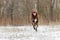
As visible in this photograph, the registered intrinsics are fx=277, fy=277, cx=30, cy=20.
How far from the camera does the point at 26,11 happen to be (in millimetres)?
21016

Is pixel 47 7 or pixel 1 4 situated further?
pixel 47 7

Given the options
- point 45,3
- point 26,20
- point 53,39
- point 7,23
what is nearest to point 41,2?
point 45,3

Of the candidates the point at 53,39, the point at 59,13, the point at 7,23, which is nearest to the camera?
the point at 53,39

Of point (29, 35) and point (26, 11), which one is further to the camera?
point (26, 11)

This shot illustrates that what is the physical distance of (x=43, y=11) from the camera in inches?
867

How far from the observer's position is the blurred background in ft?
64.1

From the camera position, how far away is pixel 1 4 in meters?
20.5

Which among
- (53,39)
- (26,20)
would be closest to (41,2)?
(26,20)

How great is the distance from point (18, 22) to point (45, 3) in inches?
151

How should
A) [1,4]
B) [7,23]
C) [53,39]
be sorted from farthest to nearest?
[1,4]
[7,23]
[53,39]

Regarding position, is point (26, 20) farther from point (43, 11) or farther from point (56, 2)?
point (56, 2)

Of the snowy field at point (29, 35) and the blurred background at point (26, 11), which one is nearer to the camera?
the snowy field at point (29, 35)

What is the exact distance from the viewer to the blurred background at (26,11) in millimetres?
19547

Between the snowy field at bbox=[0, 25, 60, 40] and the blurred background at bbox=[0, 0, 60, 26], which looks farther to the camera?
the blurred background at bbox=[0, 0, 60, 26]
